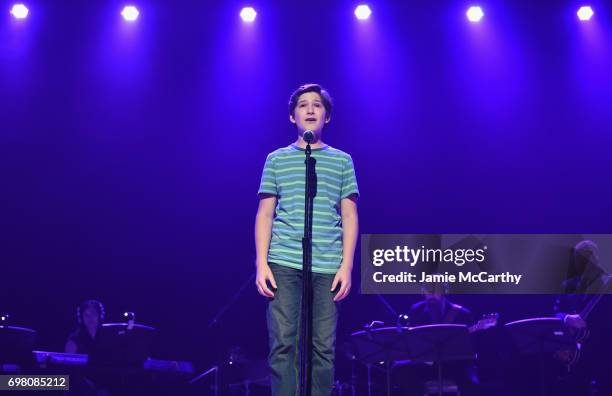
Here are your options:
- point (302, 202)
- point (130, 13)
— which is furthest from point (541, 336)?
A: point (130, 13)

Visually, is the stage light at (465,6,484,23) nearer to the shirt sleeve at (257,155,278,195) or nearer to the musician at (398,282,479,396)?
the musician at (398,282,479,396)

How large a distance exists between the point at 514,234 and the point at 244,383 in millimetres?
3335

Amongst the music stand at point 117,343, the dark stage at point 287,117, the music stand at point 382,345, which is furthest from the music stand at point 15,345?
the music stand at point 382,345

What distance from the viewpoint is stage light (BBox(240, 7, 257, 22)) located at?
7.72 metres

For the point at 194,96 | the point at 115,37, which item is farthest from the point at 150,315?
the point at 115,37

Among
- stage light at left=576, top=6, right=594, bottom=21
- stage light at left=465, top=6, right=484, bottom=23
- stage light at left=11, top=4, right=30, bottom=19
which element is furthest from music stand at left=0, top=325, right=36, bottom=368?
stage light at left=576, top=6, right=594, bottom=21

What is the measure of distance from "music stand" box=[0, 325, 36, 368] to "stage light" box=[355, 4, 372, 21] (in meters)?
4.59

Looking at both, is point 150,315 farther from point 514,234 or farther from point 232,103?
point 514,234

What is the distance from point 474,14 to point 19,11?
16.2 feet

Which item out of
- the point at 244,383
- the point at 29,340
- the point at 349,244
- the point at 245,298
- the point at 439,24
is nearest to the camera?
the point at 349,244

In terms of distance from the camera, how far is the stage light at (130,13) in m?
7.69

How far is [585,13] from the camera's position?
298 inches

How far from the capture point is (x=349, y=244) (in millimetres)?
Result: 3447

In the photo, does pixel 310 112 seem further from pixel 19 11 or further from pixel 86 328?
pixel 19 11
